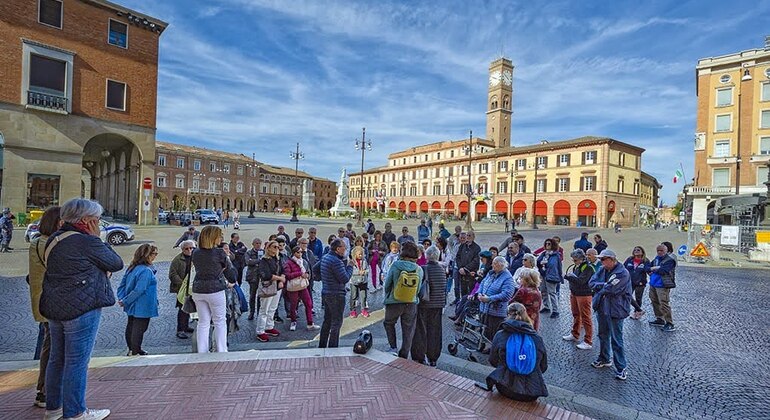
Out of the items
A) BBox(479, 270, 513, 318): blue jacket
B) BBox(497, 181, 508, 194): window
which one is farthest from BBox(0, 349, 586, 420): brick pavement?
BBox(497, 181, 508, 194): window

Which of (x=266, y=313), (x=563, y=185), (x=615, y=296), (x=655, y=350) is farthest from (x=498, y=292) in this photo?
(x=563, y=185)

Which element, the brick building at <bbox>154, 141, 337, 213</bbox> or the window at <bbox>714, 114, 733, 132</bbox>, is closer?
the window at <bbox>714, 114, 733, 132</bbox>

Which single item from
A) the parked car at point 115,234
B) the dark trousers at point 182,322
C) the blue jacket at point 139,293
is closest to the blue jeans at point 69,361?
the blue jacket at point 139,293

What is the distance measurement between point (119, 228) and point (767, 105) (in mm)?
59172

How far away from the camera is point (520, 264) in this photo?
8.27m

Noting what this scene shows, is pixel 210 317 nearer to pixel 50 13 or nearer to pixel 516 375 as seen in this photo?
pixel 516 375

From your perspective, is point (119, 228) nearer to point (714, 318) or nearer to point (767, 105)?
A: point (714, 318)

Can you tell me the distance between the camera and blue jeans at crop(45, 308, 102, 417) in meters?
3.19

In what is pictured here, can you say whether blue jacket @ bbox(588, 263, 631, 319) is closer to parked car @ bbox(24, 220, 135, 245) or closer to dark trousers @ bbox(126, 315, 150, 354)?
dark trousers @ bbox(126, 315, 150, 354)

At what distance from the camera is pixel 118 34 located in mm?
26094

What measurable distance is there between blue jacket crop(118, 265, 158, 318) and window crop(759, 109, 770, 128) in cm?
5795

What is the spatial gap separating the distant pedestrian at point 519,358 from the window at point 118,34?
103ft

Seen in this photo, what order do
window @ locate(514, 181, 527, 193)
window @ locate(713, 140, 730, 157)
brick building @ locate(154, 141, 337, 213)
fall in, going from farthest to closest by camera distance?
1. brick building @ locate(154, 141, 337, 213)
2. window @ locate(514, 181, 527, 193)
3. window @ locate(713, 140, 730, 157)

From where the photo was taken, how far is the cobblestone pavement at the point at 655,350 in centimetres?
464
